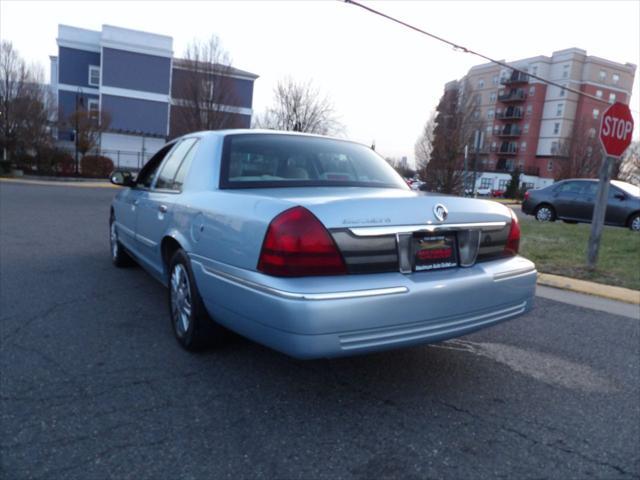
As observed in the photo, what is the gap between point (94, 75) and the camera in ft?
127

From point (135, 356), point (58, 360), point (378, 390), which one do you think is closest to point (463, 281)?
point (378, 390)

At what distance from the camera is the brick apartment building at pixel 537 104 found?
6500 centimetres

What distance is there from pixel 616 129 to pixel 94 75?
4012cm

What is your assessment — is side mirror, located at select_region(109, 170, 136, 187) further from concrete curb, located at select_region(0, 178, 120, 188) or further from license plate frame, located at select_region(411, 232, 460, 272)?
concrete curb, located at select_region(0, 178, 120, 188)

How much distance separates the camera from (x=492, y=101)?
2923 inches

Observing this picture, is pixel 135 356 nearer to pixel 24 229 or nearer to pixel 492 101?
pixel 24 229

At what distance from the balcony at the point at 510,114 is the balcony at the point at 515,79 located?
3.69m

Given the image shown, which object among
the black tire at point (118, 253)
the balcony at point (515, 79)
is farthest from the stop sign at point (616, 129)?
the balcony at point (515, 79)

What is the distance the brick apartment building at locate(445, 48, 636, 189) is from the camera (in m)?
65.0

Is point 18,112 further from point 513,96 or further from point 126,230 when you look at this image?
point 513,96

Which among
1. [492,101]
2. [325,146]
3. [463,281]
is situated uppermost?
[492,101]

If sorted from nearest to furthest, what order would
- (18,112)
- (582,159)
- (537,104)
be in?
(18,112) < (582,159) < (537,104)

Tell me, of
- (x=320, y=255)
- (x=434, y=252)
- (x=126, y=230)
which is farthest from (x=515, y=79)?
(x=320, y=255)

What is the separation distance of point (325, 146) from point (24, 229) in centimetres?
709
